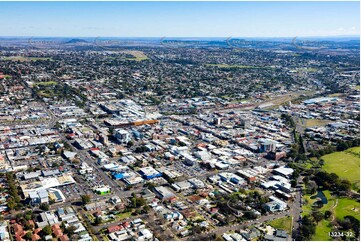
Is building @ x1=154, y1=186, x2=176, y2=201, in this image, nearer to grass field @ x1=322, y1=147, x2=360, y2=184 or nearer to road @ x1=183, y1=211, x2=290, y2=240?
road @ x1=183, y1=211, x2=290, y2=240

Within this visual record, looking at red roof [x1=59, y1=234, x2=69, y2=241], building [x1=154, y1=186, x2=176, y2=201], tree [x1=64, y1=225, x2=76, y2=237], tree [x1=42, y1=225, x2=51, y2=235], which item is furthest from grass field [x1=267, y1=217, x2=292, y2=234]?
tree [x1=42, y1=225, x2=51, y2=235]

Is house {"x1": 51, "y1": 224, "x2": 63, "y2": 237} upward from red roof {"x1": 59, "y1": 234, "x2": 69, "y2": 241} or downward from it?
upward

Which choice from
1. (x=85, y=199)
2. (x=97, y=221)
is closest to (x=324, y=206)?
(x=97, y=221)

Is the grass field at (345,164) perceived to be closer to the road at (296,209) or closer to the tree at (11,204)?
the road at (296,209)

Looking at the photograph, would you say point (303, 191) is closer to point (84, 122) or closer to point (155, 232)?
point (155, 232)

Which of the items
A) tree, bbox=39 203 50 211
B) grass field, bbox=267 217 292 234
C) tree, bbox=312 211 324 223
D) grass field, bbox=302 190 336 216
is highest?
tree, bbox=39 203 50 211

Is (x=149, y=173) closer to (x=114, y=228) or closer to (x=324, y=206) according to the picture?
(x=114, y=228)

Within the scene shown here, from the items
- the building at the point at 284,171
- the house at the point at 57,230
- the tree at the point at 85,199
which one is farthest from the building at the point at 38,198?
the building at the point at 284,171
